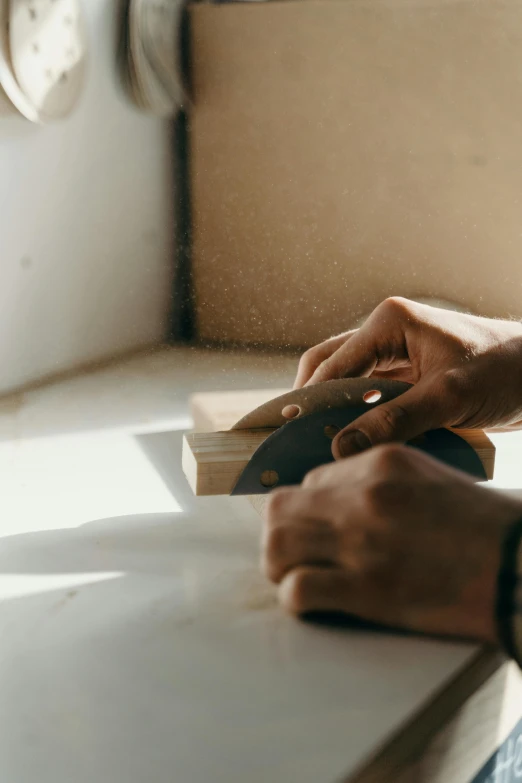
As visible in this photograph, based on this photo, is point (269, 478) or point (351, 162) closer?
point (269, 478)

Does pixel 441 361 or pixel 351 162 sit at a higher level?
pixel 351 162

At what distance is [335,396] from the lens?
1.77ft

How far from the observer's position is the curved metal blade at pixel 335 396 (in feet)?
1.77

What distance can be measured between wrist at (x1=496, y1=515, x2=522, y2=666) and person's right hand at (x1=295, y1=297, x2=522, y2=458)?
0.17m

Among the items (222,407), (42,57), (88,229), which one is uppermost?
(42,57)

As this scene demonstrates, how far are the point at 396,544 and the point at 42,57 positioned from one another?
715 millimetres

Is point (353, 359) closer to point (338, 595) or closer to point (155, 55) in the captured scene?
point (338, 595)

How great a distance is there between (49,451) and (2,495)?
13 cm

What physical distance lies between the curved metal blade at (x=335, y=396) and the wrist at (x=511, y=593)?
183mm

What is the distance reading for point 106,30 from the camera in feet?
3.16

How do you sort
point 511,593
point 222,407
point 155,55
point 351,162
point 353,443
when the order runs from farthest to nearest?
point 351,162
point 155,55
point 222,407
point 353,443
point 511,593

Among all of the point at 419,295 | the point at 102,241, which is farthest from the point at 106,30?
the point at 419,295

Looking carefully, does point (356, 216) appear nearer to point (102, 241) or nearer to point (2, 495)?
point (102, 241)

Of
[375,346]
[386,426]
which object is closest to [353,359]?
[375,346]
